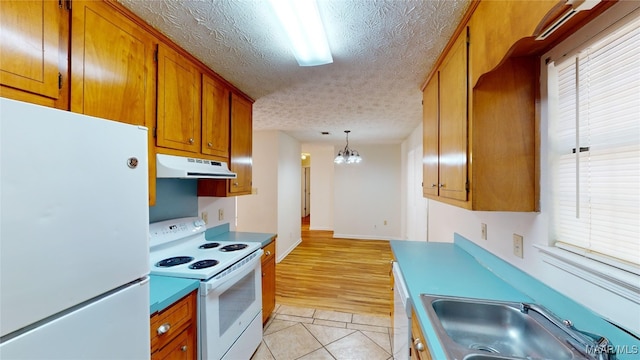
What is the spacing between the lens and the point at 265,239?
238cm

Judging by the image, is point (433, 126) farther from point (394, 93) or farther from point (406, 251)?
point (406, 251)

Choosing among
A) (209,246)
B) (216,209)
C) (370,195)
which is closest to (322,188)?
(370,195)

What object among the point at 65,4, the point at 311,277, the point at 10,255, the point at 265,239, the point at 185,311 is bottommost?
the point at 311,277

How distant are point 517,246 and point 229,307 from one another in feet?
5.93

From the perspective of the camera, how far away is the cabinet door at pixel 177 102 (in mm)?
1556

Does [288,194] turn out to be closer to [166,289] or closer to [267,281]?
[267,281]

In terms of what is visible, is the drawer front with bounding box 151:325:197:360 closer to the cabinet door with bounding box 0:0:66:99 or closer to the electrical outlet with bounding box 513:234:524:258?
the cabinet door with bounding box 0:0:66:99

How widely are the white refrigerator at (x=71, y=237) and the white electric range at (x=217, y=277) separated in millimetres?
493

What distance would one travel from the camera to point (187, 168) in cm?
167

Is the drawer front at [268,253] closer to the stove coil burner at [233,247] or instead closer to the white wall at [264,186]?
the stove coil burner at [233,247]

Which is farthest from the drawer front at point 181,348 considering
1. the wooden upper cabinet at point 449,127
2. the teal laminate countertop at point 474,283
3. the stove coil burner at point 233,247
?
the wooden upper cabinet at point 449,127

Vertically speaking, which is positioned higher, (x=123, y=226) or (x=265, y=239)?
(x=123, y=226)

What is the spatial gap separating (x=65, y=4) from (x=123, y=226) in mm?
1020

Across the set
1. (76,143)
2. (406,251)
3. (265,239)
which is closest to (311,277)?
(265,239)
